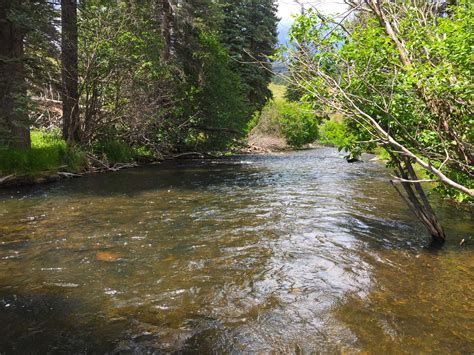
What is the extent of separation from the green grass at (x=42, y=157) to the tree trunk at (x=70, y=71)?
70 centimetres

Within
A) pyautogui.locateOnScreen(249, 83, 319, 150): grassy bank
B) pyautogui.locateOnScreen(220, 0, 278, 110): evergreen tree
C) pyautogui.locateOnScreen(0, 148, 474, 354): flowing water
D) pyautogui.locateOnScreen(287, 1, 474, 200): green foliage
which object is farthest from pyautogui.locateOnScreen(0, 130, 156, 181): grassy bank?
pyautogui.locateOnScreen(220, 0, 278, 110): evergreen tree

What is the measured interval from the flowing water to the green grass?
273 centimetres

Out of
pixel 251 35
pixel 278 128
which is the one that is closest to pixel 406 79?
pixel 278 128

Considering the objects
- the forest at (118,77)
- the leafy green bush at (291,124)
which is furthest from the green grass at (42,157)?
the leafy green bush at (291,124)

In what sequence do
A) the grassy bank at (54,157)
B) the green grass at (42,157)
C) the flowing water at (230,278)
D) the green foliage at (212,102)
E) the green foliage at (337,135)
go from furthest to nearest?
the green foliage at (212,102) < the grassy bank at (54,157) < the green grass at (42,157) < the green foliage at (337,135) < the flowing water at (230,278)

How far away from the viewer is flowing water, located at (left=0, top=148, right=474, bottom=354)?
3.72m

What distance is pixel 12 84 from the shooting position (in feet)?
39.8

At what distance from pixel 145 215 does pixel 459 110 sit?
6418 mm

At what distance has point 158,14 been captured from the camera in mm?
22609

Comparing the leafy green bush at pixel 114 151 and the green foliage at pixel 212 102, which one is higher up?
the green foliage at pixel 212 102

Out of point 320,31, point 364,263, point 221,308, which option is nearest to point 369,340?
point 221,308

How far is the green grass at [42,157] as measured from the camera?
39.1 ft

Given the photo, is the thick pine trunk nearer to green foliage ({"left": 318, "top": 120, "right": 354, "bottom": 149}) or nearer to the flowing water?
the flowing water

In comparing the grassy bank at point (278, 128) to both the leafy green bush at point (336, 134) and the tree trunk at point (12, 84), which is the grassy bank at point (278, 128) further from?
the leafy green bush at point (336, 134)
